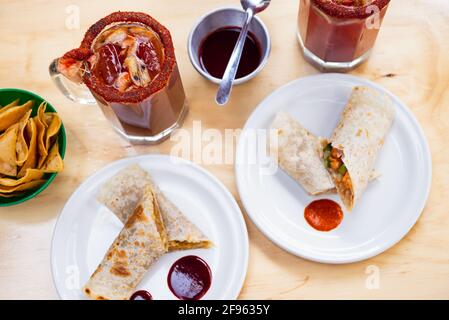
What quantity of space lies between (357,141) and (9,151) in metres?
1.10

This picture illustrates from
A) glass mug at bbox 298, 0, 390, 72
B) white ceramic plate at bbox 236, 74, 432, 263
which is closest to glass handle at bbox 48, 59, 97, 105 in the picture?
white ceramic plate at bbox 236, 74, 432, 263

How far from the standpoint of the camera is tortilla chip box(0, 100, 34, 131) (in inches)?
65.1

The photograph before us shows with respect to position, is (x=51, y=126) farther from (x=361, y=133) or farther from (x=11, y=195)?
(x=361, y=133)

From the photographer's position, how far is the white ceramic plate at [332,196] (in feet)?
5.45

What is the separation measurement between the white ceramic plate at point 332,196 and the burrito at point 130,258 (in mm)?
307

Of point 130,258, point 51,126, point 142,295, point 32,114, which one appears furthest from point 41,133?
point 142,295

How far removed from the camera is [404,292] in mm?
1665

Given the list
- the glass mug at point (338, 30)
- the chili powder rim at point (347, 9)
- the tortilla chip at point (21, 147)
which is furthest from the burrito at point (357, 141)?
the tortilla chip at point (21, 147)

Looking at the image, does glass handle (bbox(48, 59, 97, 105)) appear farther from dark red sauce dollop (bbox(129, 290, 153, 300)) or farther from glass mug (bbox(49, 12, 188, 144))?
dark red sauce dollop (bbox(129, 290, 153, 300))

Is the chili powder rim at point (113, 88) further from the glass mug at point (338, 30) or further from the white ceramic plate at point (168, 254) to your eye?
the glass mug at point (338, 30)

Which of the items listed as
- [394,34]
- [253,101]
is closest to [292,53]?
[253,101]

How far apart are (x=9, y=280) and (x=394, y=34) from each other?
1590 mm

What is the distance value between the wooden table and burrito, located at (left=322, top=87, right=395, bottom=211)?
0.51 feet
